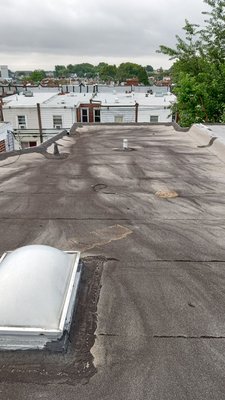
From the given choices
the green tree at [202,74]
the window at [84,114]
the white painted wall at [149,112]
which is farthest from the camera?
the window at [84,114]

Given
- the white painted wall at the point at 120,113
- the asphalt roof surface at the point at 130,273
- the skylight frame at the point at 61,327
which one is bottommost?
the white painted wall at the point at 120,113

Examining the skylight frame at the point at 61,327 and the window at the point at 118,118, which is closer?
the skylight frame at the point at 61,327

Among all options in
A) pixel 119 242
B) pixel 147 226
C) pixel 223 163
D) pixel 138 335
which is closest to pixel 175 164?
pixel 223 163

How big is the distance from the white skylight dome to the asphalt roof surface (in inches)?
7.3

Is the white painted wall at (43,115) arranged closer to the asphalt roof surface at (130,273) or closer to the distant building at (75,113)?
the distant building at (75,113)

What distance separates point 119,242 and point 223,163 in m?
6.68

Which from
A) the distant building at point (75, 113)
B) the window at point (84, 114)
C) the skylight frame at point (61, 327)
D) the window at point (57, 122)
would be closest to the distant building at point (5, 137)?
the distant building at point (75, 113)

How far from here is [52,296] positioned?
135 inches

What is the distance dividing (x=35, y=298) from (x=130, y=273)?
1634 mm

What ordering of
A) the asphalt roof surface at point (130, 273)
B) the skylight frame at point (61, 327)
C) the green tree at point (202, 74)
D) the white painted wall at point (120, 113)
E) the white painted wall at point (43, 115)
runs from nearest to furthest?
the asphalt roof surface at point (130, 273) < the skylight frame at point (61, 327) < the green tree at point (202, 74) < the white painted wall at point (120, 113) < the white painted wall at point (43, 115)

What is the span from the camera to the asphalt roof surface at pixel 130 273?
115 inches

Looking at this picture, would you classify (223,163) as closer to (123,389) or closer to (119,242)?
(119,242)

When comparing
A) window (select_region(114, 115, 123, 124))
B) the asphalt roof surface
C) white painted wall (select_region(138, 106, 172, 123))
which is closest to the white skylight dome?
the asphalt roof surface

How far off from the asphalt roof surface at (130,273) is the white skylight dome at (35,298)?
0.19 metres
